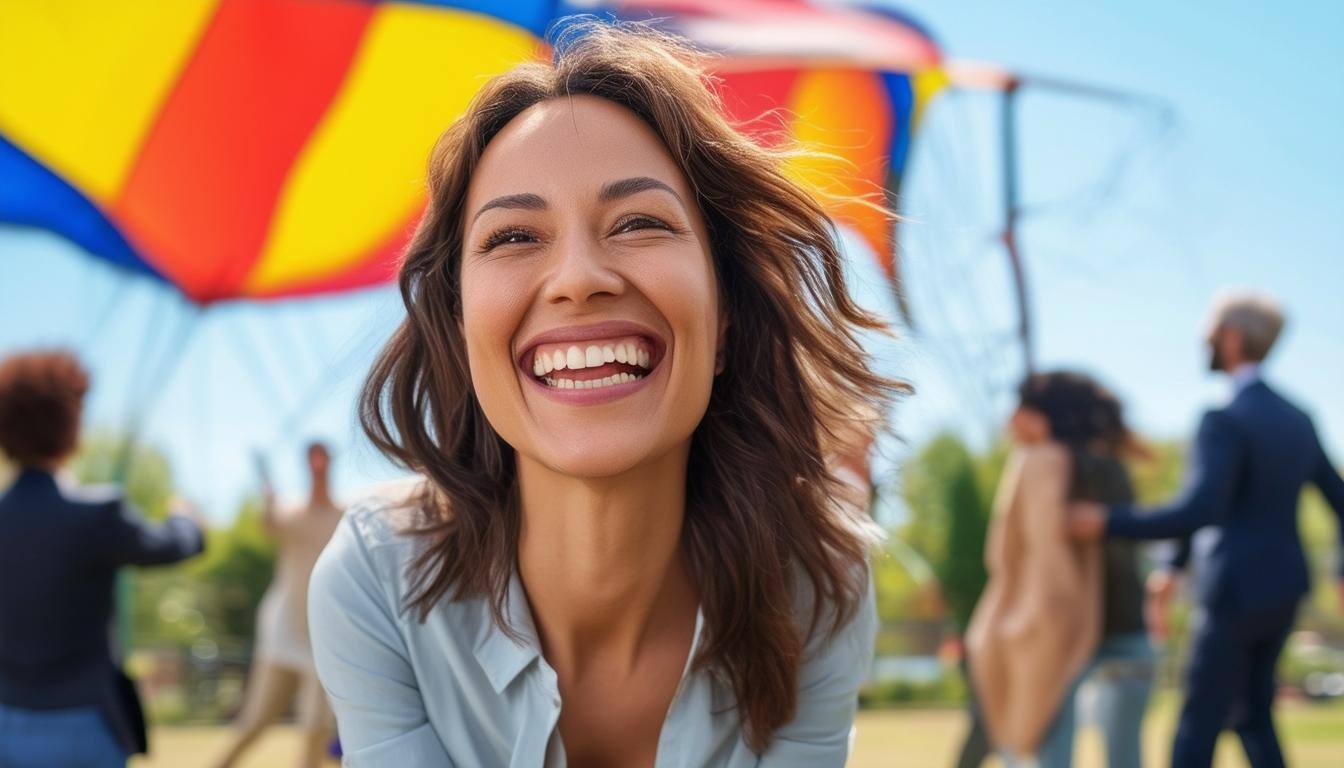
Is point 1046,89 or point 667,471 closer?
point 667,471

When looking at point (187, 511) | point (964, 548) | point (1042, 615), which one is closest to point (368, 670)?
point (187, 511)

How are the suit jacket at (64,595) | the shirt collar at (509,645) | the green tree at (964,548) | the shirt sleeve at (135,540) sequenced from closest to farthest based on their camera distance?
the shirt collar at (509,645), the suit jacket at (64,595), the shirt sleeve at (135,540), the green tree at (964,548)

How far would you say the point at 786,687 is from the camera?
6.20 feet

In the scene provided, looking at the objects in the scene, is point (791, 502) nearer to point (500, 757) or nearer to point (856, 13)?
point (500, 757)

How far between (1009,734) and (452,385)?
10.0 ft

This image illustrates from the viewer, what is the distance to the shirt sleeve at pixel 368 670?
6.03ft

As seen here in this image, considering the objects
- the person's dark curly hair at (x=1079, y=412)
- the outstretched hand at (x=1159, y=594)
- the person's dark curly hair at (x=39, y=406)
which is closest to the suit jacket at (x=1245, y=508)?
the person's dark curly hair at (x=1079, y=412)

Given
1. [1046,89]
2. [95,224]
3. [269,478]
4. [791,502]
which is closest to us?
[791,502]

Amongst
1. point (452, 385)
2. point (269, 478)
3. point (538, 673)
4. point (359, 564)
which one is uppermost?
point (452, 385)

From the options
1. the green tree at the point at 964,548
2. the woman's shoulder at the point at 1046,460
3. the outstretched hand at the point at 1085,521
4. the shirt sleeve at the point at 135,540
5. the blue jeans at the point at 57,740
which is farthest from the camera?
the green tree at the point at 964,548

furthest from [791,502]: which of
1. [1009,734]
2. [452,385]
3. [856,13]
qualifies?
[856,13]

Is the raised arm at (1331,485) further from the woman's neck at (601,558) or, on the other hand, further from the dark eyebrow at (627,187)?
the dark eyebrow at (627,187)

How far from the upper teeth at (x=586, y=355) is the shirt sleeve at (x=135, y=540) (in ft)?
7.62

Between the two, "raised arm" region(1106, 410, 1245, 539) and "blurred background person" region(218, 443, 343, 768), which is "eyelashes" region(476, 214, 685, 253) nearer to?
"raised arm" region(1106, 410, 1245, 539)
